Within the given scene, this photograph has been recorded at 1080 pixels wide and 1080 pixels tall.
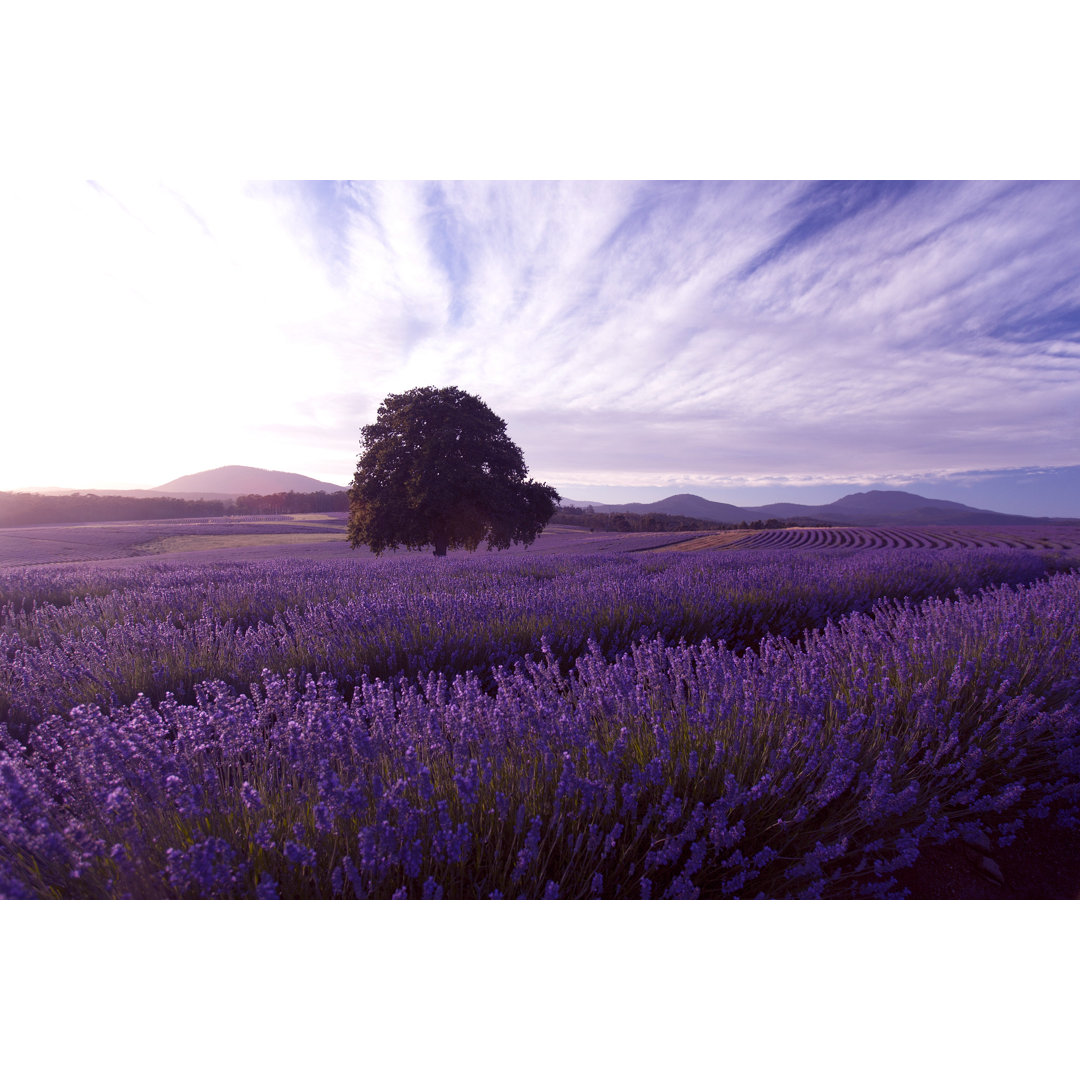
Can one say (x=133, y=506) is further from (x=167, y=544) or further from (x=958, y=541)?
(x=958, y=541)

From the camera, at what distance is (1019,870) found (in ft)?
5.35

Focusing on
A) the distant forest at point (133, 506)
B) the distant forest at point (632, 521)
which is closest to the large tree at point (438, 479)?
→ the distant forest at point (133, 506)

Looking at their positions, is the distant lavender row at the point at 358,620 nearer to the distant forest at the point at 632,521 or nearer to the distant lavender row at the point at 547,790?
the distant lavender row at the point at 547,790

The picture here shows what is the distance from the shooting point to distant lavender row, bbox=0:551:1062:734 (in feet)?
8.95

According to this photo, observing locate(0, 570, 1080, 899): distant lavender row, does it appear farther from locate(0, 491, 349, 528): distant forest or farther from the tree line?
the tree line

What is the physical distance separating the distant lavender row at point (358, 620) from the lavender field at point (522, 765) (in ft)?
0.10

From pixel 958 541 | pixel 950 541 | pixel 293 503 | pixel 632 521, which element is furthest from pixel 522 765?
pixel 293 503

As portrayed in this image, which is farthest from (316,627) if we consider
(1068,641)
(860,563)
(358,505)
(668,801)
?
(358,505)

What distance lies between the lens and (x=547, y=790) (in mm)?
1483

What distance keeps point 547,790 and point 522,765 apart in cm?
9

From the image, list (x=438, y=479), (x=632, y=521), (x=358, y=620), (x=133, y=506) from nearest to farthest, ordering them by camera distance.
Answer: (x=358, y=620) → (x=438, y=479) → (x=133, y=506) → (x=632, y=521)

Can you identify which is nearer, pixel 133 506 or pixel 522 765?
pixel 522 765

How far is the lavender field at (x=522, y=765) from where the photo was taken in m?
1.23

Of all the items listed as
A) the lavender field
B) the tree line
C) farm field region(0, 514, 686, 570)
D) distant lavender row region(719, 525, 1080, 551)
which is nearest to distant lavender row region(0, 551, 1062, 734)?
the lavender field
